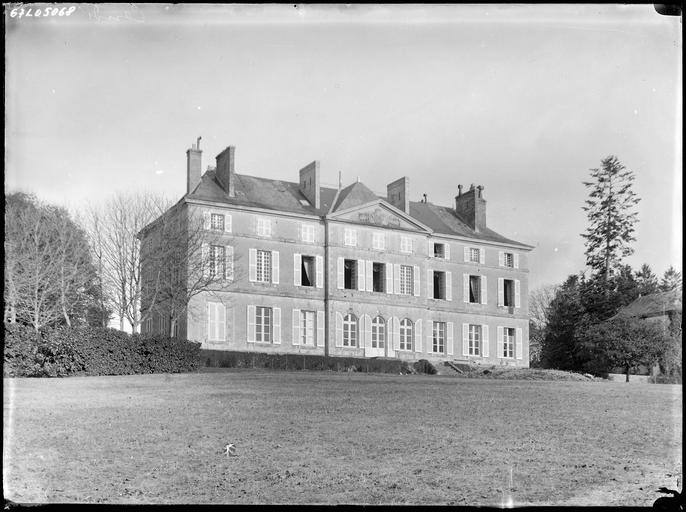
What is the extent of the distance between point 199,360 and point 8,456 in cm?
1009

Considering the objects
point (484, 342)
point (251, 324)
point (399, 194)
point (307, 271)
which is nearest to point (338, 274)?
point (307, 271)

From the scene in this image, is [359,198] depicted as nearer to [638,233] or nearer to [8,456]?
[638,233]

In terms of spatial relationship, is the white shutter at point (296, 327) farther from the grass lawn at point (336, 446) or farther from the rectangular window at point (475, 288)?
the rectangular window at point (475, 288)

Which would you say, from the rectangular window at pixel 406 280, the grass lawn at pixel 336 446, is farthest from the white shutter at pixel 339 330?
the grass lawn at pixel 336 446

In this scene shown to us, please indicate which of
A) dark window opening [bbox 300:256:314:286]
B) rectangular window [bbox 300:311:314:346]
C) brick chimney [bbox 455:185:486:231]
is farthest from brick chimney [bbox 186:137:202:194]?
brick chimney [bbox 455:185:486:231]

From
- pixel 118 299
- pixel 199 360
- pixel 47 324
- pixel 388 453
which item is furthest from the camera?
pixel 118 299

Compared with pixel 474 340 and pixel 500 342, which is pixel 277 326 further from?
pixel 500 342

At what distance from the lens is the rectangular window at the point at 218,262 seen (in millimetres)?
19469

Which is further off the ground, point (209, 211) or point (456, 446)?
point (209, 211)

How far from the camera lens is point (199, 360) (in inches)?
711

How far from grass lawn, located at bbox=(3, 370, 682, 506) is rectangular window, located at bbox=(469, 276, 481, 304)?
11.9m

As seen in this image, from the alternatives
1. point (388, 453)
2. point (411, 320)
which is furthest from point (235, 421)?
point (411, 320)

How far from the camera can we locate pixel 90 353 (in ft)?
53.1

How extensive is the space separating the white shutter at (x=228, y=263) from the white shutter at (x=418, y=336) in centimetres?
577
